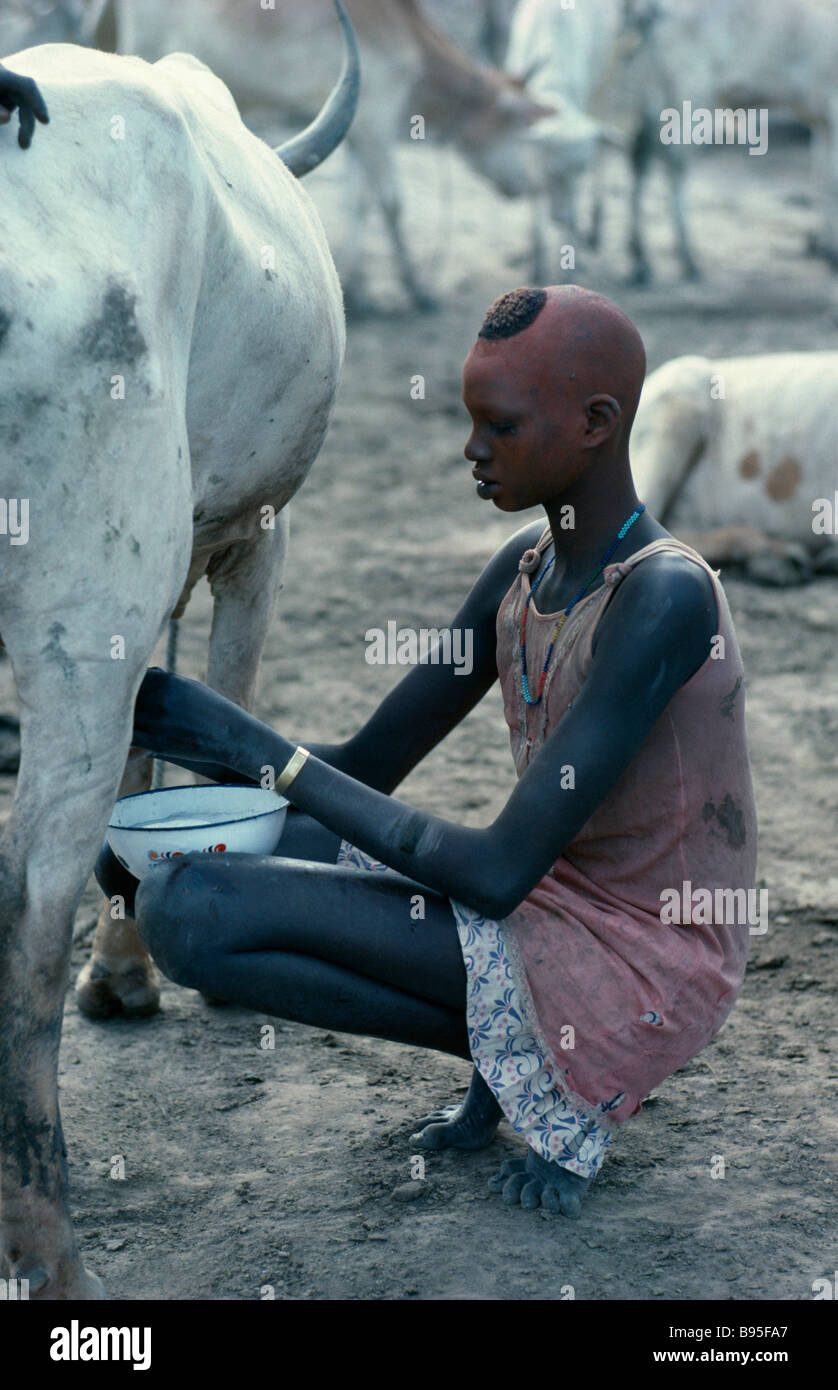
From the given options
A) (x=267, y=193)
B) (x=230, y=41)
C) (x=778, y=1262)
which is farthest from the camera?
(x=230, y=41)

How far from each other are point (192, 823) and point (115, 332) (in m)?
0.75

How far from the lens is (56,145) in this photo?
178 centimetres

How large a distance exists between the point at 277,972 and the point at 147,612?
1.86ft

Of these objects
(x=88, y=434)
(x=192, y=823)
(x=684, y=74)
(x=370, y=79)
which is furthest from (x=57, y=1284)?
(x=684, y=74)

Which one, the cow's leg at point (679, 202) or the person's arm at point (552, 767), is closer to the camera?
the person's arm at point (552, 767)

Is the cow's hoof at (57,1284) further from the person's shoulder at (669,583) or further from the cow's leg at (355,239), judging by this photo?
the cow's leg at (355,239)

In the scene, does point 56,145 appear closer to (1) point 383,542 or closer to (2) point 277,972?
(2) point 277,972

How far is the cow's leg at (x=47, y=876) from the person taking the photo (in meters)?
1.80

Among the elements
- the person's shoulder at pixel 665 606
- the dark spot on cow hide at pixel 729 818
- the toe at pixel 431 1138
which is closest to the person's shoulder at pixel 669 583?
the person's shoulder at pixel 665 606

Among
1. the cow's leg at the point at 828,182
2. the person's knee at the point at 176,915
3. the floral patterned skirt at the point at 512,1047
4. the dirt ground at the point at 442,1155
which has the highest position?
the cow's leg at the point at 828,182

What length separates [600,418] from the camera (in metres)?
2.04

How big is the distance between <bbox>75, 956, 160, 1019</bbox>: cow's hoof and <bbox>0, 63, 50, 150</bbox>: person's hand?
1.57m

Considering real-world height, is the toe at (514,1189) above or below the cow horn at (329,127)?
below
